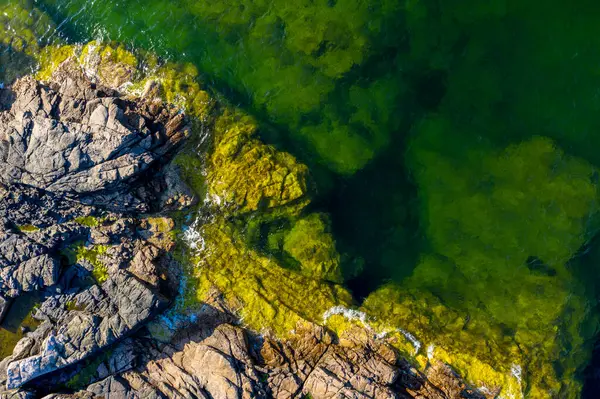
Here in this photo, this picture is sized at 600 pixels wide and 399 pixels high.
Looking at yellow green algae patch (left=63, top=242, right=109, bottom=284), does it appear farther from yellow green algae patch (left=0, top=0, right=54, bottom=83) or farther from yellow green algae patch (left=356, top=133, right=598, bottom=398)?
yellow green algae patch (left=356, top=133, right=598, bottom=398)

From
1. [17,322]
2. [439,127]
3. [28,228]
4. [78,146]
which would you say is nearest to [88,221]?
[28,228]

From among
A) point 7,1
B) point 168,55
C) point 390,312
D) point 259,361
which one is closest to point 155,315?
point 259,361

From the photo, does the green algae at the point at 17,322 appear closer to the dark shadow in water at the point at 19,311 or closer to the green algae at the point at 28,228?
the dark shadow in water at the point at 19,311

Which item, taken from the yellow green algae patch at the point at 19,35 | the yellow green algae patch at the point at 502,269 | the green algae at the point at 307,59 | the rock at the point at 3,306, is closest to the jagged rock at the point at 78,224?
the rock at the point at 3,306

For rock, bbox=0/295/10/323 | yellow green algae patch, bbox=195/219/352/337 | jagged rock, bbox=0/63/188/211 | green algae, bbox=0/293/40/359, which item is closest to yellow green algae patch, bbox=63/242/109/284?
jagged rock, bbox=0/63/188/211

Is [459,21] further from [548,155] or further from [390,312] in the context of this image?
[390,312]

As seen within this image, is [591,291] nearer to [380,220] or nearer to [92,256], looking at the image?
[380,220]
